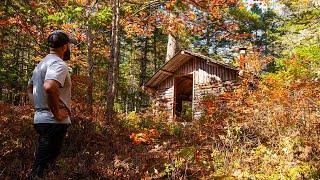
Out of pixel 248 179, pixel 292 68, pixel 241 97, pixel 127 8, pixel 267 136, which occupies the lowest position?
pixel 248 179

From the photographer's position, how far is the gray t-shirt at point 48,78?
4551 millimetres

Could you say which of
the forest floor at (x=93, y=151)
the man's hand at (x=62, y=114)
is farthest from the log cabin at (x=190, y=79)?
the man's hand at (x=62, y=114)

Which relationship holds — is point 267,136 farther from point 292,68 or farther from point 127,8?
point 127,8

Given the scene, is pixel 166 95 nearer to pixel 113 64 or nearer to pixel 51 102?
pixel 113 64

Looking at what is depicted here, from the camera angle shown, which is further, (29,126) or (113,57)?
(113,57)

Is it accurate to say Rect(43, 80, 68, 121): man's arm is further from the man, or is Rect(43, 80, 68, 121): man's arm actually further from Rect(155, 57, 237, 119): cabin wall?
Rect(155, 57, 237, 119): cabin wall

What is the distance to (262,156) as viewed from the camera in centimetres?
777

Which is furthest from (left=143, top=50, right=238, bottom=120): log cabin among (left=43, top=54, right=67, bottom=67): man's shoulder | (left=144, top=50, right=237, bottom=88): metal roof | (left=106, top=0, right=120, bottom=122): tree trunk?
(left=43, top=54, right=67, bottom=67): man's shoulder

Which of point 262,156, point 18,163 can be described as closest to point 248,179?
point 262,156

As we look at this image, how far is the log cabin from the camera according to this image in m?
20.2

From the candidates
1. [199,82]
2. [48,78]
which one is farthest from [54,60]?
[199,82]

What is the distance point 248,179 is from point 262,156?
48.1 inches

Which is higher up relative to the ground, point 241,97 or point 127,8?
point 127,8

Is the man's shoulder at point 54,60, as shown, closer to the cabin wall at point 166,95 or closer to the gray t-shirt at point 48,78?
the gray t-shirt at point 48,78
